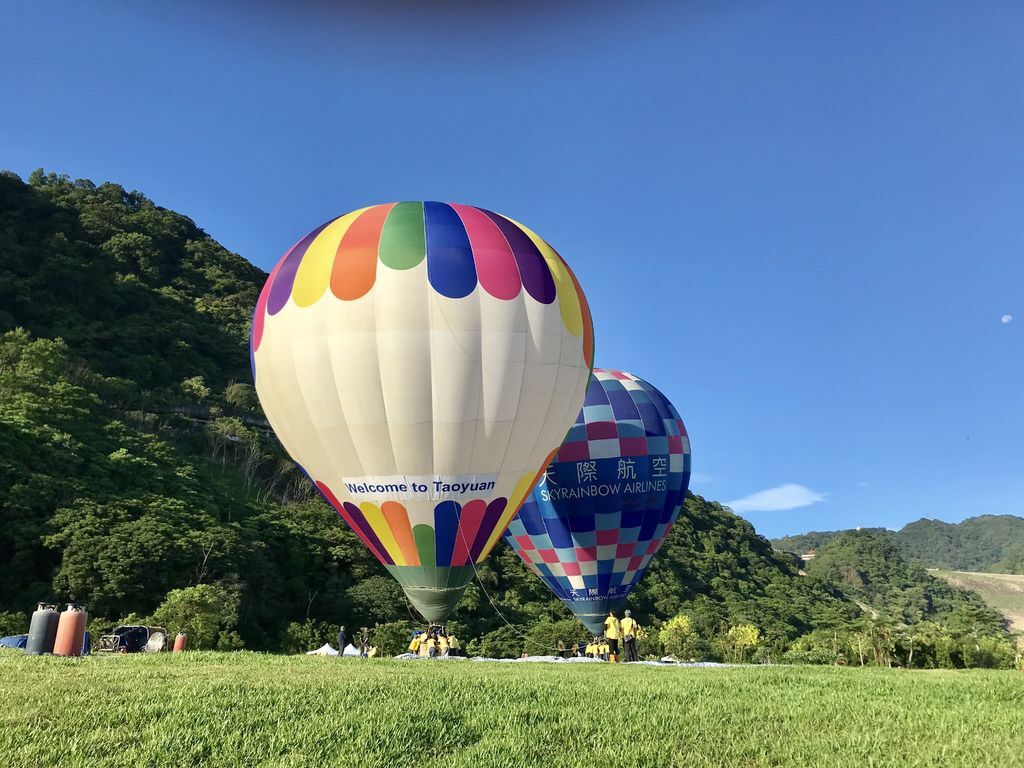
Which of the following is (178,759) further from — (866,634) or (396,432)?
(866,634)

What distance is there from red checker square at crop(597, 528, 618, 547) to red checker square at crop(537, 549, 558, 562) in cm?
173

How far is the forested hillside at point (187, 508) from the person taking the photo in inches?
1410

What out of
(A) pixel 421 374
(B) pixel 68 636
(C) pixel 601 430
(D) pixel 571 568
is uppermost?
(C) pixel 601 430

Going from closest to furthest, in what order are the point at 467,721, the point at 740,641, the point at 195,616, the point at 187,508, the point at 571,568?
1. the point at 467,721
2. the point at 571,568
3. the point at 195,616
4. the point at 187,508
5. the point at 740,641

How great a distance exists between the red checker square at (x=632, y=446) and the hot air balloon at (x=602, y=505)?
0.04 metres

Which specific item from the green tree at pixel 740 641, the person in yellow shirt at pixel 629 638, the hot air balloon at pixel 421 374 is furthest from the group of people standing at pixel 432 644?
the green tree at pixel 740 641

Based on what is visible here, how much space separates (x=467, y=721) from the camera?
20.5 ft

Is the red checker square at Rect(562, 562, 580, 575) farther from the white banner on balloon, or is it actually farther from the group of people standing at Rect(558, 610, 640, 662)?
the white banner on balloon

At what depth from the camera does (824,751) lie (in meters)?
5.62

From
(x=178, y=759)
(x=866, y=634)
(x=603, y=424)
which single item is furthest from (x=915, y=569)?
(x=178, y=759)

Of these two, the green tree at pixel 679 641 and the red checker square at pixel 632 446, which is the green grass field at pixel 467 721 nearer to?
the red checker square at pixel 632 446

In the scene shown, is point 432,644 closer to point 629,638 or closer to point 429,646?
point 429,646

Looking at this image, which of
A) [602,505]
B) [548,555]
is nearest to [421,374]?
[602,505]

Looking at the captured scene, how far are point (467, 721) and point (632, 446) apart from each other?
18898 millimetres
